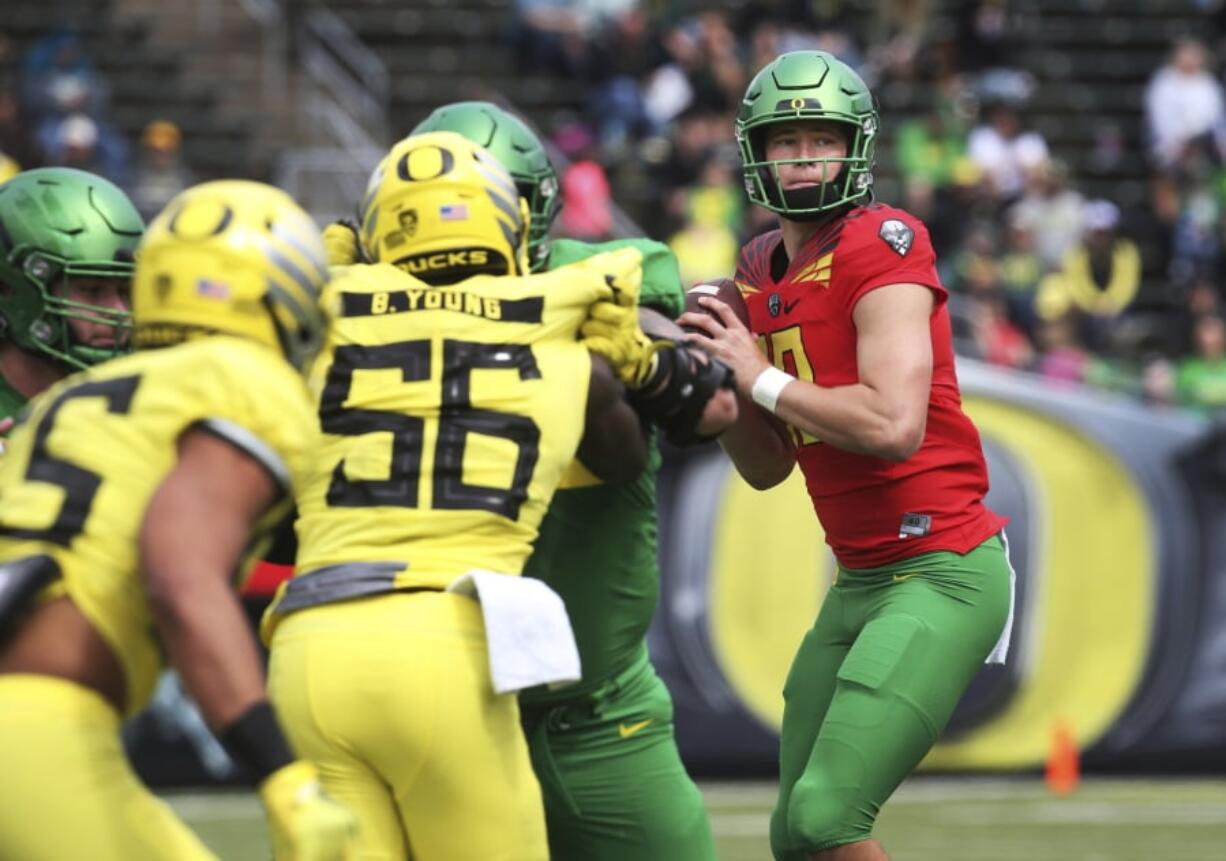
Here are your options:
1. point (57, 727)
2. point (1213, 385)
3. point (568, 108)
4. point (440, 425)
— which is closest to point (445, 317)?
point (440, 425)

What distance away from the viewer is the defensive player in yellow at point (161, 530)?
3.49m

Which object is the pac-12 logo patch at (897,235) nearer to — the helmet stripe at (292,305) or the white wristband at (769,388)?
the white wristband at (769,388)

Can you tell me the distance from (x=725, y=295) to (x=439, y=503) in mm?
1446

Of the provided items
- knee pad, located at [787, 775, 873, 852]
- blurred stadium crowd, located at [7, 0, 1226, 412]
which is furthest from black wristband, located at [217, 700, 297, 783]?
blurred stadium crowd, located at [7, 0, 1226, 412]

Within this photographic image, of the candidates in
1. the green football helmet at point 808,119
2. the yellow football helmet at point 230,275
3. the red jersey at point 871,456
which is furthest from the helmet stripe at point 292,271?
the green football helmet at point 808,119

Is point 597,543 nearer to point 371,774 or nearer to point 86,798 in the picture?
point 371,774

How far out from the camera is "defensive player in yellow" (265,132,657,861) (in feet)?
13.5

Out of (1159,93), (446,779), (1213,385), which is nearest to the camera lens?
(446,779)

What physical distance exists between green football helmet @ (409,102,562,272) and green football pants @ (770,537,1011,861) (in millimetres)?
1068

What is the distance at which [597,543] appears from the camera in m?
5.32

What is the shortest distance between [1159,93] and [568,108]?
166 inches

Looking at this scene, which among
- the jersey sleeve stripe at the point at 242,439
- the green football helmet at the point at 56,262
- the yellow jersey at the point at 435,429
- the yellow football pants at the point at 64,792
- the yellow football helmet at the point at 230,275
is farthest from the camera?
the green football helmet at the point at 56,262

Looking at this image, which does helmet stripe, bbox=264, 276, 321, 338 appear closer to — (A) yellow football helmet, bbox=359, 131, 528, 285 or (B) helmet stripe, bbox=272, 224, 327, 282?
(B) helmet stripe, bbox=272, 224, 327, 282

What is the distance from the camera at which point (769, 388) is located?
5.08 metres
